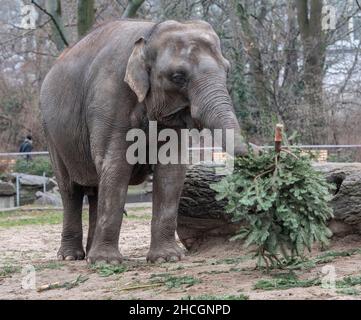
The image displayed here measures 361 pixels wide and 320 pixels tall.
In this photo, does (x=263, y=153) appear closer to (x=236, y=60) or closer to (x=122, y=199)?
(x=122, y=199)

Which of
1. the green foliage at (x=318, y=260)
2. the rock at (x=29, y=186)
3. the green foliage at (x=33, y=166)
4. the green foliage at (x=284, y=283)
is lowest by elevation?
the green foliage at (x=284, y=283)

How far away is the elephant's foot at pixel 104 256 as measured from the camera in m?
9.16

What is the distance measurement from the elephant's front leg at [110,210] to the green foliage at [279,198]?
2.05 m

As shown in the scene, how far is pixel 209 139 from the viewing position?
9383mm

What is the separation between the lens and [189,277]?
7.71 m

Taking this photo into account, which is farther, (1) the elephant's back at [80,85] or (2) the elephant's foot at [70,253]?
(2) the elephant's foot at [70,253]

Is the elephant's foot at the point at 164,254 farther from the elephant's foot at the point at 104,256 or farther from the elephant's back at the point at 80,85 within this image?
the elephant's back at the point at 80,85

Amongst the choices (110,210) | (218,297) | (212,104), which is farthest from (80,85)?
(218,297)

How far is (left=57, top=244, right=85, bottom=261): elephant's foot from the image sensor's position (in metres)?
10.7

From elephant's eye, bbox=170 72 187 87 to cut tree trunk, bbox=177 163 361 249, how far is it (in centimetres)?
164

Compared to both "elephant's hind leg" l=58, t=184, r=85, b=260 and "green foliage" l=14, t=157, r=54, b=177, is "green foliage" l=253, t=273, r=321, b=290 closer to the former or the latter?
"elephant's hind leg" l=58, t=184, r=85, b=260

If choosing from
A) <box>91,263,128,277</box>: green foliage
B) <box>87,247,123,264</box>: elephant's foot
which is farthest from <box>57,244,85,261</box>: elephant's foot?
<box>91,263,128,277</box>: green foliage

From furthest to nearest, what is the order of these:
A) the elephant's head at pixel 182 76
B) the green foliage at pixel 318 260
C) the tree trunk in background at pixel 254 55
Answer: the tree trunk in background at pixel 254 55 → the elephant's head at pixel 182 76 → the green foliage at pixel 318 260

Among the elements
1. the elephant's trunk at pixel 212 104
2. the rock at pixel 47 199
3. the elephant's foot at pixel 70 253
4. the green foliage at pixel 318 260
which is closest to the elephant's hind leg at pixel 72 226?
the elephant's foot at pixel 70 253
